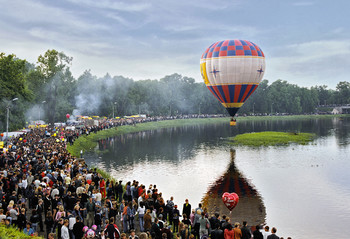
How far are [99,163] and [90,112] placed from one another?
82.8 metres

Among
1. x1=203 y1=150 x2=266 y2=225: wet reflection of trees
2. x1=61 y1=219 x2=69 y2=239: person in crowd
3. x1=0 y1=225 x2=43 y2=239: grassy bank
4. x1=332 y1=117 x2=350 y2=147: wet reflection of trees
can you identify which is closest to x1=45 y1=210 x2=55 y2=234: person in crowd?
x1=0 y1=225 x2=43 y2=239: grassy bank

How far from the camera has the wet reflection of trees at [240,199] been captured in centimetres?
2442

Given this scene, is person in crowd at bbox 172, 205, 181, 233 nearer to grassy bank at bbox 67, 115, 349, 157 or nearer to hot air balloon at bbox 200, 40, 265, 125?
grassy bank at bbox 67, 115, 349, 157

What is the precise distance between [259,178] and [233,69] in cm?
2190

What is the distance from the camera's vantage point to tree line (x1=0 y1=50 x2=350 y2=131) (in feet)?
188

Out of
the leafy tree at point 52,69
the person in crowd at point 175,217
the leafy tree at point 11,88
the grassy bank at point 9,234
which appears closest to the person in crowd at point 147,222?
the person in crowd at point 175,217

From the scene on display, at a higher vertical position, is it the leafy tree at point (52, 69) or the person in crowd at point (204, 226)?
the leafy tree at point (52, 69)

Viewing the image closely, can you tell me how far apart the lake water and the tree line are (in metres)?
17.7

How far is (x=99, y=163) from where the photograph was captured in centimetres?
4453

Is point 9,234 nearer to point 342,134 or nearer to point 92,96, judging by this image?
point 342,134

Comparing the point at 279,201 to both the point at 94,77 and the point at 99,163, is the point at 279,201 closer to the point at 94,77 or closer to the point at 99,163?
the point at 99,163

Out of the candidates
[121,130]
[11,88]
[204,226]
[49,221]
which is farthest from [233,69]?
[121,130]

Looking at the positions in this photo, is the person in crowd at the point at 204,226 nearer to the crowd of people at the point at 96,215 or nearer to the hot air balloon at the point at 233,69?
the crowd of people at the point at 96,215

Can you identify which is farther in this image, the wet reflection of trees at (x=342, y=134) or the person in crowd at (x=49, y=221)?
the wet reflection of trees at (x=342, y=134)
